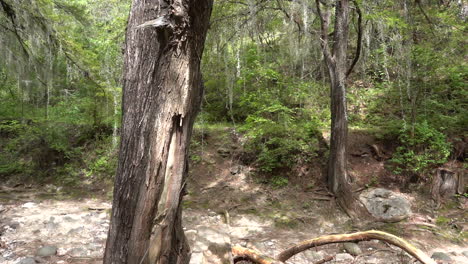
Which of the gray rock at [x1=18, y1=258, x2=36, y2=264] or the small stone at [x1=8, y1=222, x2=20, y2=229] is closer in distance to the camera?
the gray rock at [x1=18, y1=258, x2=36, y2=264]

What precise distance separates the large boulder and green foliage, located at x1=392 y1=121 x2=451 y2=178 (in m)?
0.73

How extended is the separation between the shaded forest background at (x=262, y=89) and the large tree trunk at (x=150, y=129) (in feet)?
11.6

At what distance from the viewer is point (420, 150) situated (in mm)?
6738

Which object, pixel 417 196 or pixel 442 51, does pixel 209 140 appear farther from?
pixel 442 51

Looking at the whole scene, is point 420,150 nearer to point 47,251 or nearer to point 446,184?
point 446,184

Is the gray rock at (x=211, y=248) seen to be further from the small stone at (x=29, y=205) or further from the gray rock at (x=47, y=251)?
the small stone at (x=29, y=205)

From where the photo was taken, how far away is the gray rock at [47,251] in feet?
13.5

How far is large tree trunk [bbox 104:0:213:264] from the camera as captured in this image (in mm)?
1778

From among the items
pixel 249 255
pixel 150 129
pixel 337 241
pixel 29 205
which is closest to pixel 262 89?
pixel 29 205

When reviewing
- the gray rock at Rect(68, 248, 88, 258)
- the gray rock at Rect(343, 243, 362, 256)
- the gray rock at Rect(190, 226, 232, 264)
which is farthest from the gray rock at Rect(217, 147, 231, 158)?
the gray rock at Rect(190, 226, 232, 264)

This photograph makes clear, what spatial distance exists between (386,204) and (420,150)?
1.76m

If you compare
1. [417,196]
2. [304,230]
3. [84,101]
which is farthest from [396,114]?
[84,101]

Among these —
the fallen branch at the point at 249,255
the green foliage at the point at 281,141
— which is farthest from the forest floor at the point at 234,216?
the green foliage at the point at 281,141

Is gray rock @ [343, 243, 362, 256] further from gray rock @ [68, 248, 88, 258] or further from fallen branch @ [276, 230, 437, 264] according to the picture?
gray rock @ [68, 248, 88, 258]
